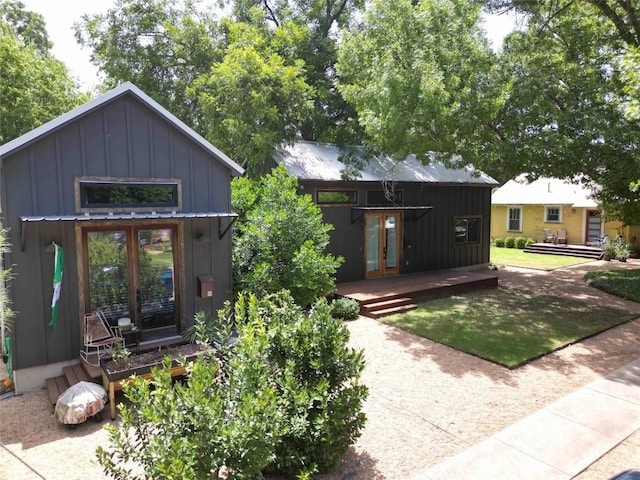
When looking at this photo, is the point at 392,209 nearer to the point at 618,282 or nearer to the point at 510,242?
the point at 618,282

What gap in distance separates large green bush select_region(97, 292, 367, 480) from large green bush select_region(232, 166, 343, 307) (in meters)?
3.84

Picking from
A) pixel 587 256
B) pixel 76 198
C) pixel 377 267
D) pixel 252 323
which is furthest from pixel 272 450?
pixel 587 256

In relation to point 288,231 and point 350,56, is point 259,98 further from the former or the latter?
point 288,231

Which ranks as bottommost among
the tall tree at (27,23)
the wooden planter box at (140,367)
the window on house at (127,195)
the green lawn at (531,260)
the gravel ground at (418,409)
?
the gravel ground at (418,409)

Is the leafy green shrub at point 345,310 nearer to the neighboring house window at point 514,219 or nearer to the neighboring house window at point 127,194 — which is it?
the neighboring house window at point 127,194

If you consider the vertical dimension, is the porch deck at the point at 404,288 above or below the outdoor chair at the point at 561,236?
below

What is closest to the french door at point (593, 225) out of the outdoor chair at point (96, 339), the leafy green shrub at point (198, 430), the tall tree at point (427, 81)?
the tall tree at point (427, 81)

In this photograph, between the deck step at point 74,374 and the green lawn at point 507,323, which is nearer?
the deck step at point 74,374

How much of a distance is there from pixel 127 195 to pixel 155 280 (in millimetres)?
1748

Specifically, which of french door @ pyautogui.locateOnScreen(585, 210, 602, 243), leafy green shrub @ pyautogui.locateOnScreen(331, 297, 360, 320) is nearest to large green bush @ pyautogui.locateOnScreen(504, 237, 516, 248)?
french door @ pyautogui.locateOnScreen(585, 210, 602, 243)

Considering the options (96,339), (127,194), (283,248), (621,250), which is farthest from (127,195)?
(621,250)

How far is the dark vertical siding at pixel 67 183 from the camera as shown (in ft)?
22.8

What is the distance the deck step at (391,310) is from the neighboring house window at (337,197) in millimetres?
3993

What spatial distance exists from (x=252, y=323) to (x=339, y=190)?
972 cm
